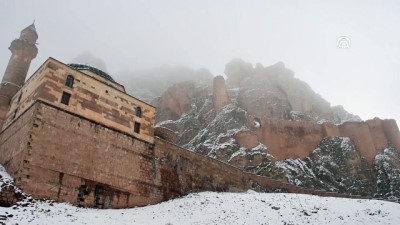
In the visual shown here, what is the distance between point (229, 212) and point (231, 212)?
0.41ft

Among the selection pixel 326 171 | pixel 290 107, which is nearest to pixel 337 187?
pixel 326 171

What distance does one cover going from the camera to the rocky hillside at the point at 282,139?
5172 centimetres

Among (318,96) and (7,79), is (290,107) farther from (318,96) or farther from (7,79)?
(7,79)

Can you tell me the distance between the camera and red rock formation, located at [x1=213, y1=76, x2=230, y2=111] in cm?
6325

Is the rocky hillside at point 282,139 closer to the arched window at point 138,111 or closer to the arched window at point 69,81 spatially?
the arched window at point 138,111

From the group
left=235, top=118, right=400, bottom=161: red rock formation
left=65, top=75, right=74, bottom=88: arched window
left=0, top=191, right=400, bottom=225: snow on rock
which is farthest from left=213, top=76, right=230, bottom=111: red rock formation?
left=65, top=75, right=74, bottom=88: arched window

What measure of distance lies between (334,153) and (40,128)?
47.1 m

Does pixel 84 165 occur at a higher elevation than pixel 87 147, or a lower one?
lower

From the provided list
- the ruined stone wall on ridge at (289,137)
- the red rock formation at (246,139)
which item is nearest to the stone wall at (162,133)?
the red rock formation at (246,139)

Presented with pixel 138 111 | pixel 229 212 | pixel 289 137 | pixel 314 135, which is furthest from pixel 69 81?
pixel 314 135

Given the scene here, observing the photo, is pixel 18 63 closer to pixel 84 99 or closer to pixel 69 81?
pixel 69 81

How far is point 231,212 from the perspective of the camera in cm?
2222

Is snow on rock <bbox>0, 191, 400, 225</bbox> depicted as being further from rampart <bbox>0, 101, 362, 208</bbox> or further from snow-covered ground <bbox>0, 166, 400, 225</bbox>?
rampart <bbox>0, 101, 362, 208</bbox>

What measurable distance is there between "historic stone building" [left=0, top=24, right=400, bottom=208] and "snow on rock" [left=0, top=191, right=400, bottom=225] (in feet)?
5.47
